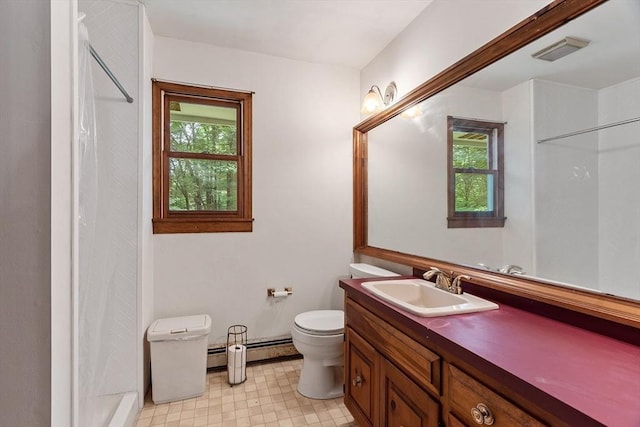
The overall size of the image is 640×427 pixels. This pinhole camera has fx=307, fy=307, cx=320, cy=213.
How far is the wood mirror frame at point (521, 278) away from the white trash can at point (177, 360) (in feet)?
4.64

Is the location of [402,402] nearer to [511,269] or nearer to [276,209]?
[511,269]

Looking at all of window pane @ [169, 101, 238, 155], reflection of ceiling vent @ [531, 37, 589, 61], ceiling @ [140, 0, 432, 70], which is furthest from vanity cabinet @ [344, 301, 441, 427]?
ceiling @ [140, 0, 432, 70]

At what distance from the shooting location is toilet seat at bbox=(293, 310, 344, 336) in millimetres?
1938

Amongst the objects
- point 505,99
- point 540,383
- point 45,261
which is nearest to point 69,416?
point 45,261

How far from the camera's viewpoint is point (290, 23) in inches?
81.0

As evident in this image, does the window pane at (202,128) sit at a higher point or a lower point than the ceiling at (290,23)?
lower

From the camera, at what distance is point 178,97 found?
233 cm

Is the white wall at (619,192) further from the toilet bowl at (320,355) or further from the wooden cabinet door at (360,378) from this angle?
the toilet bowl at (320,355)

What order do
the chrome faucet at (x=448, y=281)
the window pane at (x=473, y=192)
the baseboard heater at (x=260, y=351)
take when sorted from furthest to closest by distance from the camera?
the baseboard heater at (x=260, y=351)
the window pane at (x=473, y=192)
the chrome faucet at (x=448, y=281)

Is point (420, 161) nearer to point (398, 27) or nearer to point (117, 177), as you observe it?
point (398, 27)

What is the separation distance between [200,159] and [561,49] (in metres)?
2.22

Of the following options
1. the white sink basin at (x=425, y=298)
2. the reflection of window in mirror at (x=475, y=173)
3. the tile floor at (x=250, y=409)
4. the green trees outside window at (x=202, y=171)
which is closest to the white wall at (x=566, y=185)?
the reflection of window in mirror at (x=475, y=173)

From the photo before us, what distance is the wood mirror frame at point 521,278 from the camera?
990mm

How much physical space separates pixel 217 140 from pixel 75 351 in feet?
6.21
